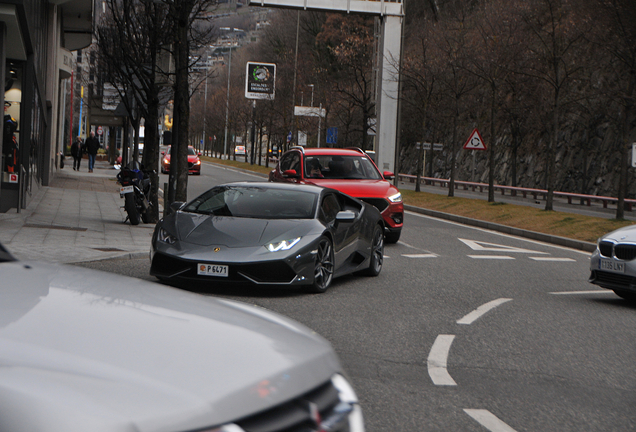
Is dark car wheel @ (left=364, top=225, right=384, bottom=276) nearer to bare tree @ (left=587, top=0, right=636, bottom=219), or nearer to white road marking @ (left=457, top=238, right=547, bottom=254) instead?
white road marking @ (left=457, top=238, right=547, bottom=254)

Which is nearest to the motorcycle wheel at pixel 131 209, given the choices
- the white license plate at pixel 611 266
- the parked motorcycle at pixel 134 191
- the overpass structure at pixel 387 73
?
the parked motorcycle at pixel 134 191

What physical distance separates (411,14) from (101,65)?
46.1 meters

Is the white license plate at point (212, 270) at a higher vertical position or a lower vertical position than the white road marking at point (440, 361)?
higher

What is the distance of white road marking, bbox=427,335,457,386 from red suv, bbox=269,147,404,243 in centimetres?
787

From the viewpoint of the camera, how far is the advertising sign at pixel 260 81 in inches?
2463

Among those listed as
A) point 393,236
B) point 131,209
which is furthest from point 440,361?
point 131,209

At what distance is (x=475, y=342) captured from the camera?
683 cm

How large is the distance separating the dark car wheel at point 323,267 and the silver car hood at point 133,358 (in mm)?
5689

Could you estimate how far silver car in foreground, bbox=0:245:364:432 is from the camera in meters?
2.00

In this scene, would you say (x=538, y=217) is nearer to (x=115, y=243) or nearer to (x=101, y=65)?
(x=115, y=243)

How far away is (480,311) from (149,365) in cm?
663

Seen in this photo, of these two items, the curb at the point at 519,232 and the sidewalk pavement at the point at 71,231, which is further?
the curb at the point at 519,232

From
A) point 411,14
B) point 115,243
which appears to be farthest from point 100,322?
point 411,14

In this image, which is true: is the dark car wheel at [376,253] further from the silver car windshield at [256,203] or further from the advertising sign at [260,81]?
the advertising sign at [260,81]
